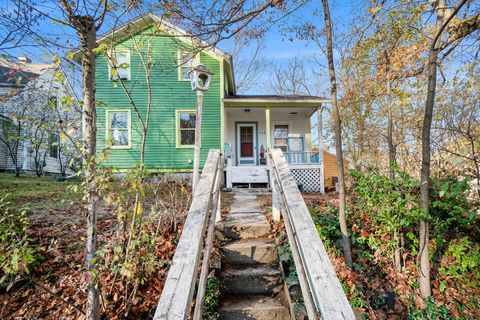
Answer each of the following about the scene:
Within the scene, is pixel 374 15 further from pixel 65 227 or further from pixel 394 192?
pixel 65 227

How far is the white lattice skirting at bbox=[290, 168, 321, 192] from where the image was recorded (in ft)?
35.4

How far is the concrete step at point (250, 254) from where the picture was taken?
3162 mm

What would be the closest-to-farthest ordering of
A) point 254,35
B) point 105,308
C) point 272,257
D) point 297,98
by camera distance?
point 105,308
point 272,257
point 254,35
point 297,98

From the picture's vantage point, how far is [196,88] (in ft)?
13.9

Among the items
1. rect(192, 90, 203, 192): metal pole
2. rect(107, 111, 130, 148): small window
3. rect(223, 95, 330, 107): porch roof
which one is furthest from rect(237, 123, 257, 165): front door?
rect(192, 90, 203, 192): metal pole

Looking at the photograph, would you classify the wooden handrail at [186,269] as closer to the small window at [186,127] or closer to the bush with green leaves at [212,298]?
the bush with green leaves at [212,298]

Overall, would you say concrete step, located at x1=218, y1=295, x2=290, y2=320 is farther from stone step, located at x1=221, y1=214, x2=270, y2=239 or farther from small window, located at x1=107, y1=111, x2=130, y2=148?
small window, located at x1=107, y1=111, x2=130, y2=148

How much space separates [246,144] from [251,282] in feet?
34.3

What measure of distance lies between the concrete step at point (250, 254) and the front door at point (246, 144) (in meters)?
9.63

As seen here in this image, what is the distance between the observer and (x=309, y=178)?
10859 mm

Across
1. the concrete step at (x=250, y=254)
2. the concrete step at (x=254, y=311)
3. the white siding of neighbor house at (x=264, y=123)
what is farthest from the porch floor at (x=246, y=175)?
the concrete step at (x=254, y=311)

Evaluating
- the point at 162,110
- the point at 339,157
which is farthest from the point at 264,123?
the point at 339,157

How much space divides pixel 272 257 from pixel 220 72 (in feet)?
31.2

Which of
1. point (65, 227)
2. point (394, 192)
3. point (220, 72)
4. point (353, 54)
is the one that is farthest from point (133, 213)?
point (220, 72)
